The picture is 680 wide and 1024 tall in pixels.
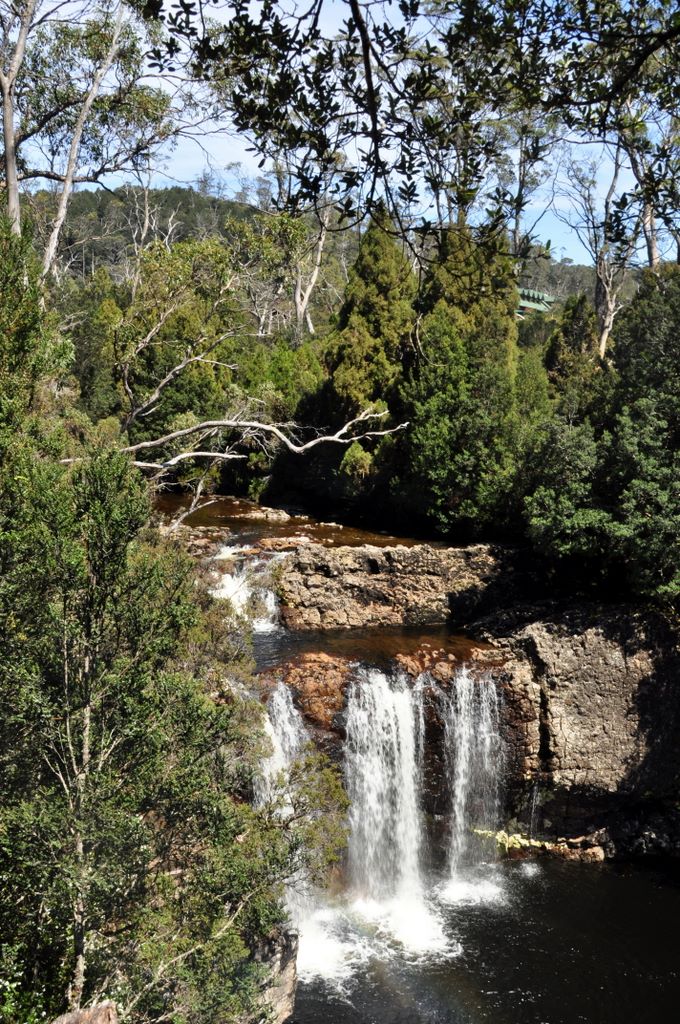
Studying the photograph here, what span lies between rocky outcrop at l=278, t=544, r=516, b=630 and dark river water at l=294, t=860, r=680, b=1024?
6.09 m

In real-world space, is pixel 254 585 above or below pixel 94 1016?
above

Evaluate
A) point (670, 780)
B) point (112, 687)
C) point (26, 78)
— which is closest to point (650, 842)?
point (670, 780)

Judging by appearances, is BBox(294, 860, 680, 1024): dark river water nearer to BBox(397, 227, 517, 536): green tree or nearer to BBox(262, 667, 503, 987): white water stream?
BBox(262, 667, 503, 987): white water stream

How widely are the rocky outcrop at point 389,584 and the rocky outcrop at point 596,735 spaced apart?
12.5 ft

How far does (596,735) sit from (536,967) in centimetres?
407

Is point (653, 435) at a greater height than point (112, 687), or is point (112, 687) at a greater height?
point (653, 435)

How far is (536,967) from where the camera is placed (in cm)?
1034

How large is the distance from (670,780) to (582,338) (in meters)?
17.8

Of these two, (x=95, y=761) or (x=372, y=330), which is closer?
(x=95, y=761)

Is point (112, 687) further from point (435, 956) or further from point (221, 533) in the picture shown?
point (221, 533)

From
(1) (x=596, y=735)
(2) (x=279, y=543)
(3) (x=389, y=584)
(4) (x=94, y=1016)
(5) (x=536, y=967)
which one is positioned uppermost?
(2) (x=279, y=543)

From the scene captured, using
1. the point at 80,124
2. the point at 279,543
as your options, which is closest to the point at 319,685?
the point at 279,543

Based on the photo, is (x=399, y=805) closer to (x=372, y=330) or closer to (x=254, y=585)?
(x=254, y=585)

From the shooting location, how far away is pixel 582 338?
2753 cm
